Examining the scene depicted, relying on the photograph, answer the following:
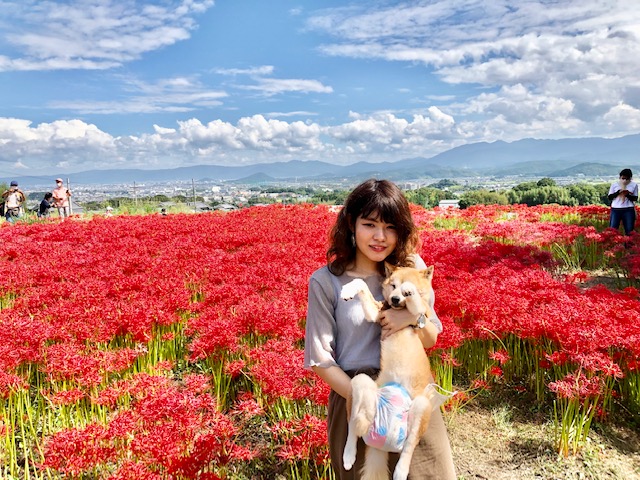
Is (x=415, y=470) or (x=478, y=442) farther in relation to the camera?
(x=478, y=442)

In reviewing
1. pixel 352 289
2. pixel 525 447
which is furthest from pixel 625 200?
pixel 352 289

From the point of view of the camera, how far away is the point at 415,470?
2168mm

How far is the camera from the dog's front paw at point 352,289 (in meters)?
2.11

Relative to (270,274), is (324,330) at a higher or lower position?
higher

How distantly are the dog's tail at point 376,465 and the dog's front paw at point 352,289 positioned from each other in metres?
0.67

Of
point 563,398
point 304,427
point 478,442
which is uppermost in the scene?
point 304,427

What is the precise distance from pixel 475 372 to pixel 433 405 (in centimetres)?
325

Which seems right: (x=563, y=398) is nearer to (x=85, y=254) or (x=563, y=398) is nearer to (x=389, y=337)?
(x=389, y=337)

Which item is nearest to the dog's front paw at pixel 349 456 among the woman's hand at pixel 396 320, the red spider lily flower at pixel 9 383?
the woman's hand at pixel 396 320

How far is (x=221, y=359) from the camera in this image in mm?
4418

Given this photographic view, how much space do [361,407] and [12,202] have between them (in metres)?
19.9

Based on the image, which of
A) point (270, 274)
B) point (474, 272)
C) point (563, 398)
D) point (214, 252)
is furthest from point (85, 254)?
point (563, 398)

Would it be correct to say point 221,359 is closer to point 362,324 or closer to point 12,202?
point 362,324

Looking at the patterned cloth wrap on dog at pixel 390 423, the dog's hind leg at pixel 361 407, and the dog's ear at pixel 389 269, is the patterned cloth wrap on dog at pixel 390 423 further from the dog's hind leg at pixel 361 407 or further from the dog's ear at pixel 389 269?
the dog's ear at pixel 389 269
